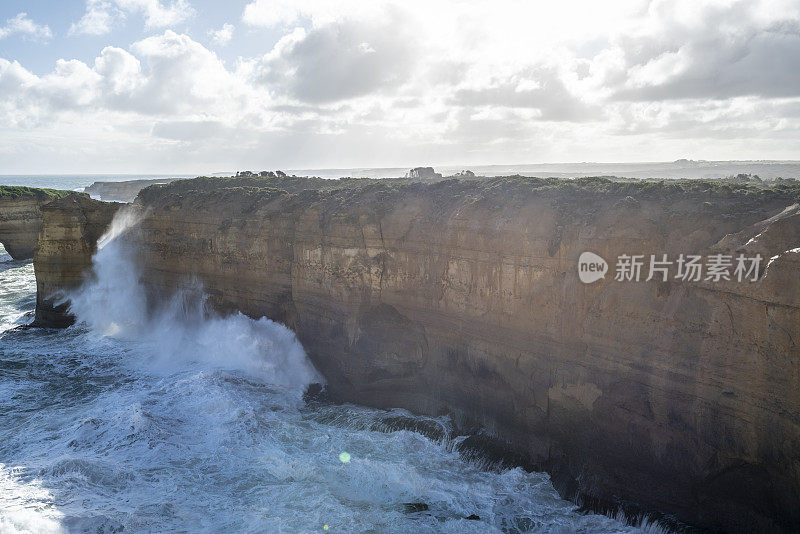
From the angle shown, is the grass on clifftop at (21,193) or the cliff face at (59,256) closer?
the cliff face at (59,256)

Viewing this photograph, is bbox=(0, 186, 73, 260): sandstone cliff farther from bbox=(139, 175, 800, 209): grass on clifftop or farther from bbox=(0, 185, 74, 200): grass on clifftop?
bbox=(139, 175, 800, 209): grass on clifftop

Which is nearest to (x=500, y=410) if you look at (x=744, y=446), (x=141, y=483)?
(x=744, y=446)

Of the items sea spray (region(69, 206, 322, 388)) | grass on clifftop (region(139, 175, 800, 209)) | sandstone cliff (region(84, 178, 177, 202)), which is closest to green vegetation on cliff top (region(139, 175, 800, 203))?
grass on clifftop (region(139, 175, 800, 209))

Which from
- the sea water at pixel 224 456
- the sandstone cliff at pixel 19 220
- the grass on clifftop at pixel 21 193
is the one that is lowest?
the sea water at pixel 224 456

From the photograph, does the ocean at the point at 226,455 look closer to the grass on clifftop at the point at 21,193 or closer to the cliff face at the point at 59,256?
the cliff face at the point at 59,256

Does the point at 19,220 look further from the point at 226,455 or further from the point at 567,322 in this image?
the point at 567,322

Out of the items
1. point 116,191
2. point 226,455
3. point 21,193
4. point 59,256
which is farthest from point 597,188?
point 116,191

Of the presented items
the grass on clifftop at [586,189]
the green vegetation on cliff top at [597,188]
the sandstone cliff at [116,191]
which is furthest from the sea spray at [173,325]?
the sandstone cliff at [116,191]
